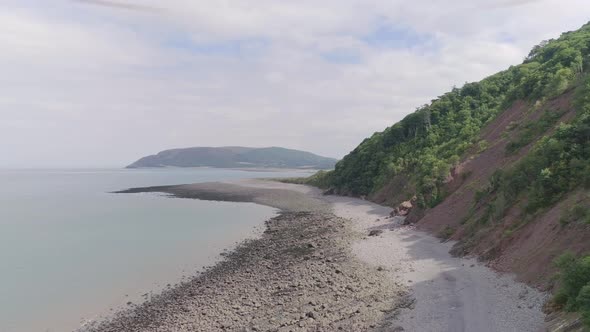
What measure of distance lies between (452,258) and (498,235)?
3.24 m

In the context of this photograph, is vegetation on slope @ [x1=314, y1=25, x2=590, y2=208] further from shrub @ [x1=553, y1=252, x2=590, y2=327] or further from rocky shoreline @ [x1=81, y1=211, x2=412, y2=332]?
shrub @ [x1=553, y1=252, x2=590, y2=327]

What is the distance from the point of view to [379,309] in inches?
740

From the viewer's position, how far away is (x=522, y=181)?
88.3 feet

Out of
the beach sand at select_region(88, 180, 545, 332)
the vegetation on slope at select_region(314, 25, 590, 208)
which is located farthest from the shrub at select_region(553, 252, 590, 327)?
the vegetation on slope at select_region(314, 25, 590, 208)

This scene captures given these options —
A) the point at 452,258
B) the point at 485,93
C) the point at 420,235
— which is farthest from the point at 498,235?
the point at 485,93

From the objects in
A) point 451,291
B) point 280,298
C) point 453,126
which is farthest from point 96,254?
point 453,126

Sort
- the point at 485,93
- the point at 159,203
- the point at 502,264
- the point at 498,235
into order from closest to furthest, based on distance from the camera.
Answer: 1. the point at 502,264
2. the point at 498,235
3. the point at 485,93
4. the point at 159,203

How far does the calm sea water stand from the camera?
2652cm

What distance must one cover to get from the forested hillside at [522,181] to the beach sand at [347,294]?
1967 millimetres

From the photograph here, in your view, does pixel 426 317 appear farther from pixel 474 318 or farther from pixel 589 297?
pixel 589 297

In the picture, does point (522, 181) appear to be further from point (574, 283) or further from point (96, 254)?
point (96, 254)

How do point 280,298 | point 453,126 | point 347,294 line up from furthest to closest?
point 453,126 < point 280,298 < point 347,294

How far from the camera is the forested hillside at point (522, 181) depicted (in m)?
18.7

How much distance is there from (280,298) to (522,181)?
18685 mm
